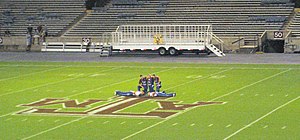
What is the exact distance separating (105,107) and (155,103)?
77.4 inches

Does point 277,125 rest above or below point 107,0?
below

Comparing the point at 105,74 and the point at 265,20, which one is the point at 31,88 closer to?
the point at 105,74

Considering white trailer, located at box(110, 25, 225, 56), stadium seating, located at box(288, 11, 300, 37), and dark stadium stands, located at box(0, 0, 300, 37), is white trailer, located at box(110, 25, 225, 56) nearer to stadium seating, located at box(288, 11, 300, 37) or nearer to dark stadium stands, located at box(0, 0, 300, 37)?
dark stadium stands, located at box(0, 0, 300, 37)

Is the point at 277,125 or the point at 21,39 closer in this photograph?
the point at 277,125

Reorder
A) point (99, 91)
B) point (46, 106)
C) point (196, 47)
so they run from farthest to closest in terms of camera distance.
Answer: point (196, 47)
point (99, 91)
point (46, 106)

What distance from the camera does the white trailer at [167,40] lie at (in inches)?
2222

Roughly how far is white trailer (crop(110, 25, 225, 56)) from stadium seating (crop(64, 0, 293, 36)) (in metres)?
4.40

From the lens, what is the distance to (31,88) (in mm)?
36250

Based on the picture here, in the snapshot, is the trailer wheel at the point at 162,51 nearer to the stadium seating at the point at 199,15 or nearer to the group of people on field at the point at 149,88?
the stadium seating at the point at 199,15

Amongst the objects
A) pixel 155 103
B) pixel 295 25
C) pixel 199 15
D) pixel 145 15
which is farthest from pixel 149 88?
pixel 145 15

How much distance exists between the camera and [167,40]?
189ft

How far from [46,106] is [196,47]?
2731 centimetres

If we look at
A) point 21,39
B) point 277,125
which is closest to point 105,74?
point 277,125

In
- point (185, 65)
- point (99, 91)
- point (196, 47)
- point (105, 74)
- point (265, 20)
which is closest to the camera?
point (99, 91)
